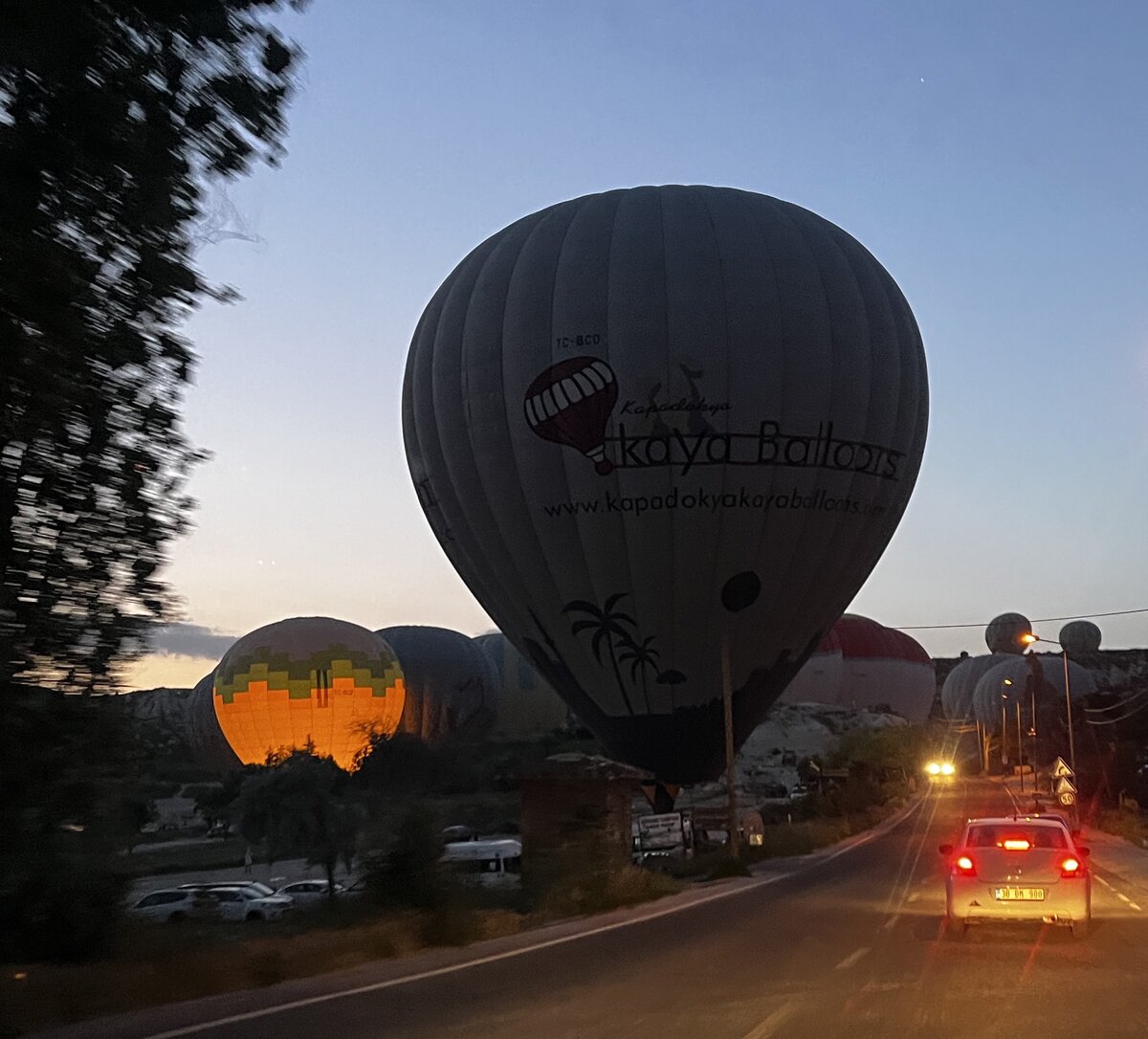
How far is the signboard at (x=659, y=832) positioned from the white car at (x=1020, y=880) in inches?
891

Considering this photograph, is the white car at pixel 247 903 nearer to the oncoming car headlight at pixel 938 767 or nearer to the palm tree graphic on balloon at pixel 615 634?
the palm tree graphic on balloon at pixel 615 634

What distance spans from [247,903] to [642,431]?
46.0 ft

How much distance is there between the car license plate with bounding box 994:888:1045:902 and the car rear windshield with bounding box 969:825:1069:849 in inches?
20.6

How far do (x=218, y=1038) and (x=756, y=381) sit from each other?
23.2m

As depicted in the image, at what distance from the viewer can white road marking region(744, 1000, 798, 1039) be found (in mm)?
10070

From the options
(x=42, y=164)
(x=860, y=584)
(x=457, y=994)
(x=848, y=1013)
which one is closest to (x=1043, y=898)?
(x=848, y=1013)

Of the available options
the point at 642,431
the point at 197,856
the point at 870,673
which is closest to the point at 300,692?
the point at 197,856

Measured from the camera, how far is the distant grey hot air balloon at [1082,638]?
151875 millimetres

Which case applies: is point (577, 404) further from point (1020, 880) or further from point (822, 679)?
point (822, 679)

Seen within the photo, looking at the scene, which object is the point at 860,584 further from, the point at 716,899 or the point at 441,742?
the point at 441,742

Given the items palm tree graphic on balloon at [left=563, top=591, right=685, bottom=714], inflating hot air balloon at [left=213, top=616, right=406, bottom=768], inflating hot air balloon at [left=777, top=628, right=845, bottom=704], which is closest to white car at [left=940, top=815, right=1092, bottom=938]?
palm tree graphic on balloon at [left=563, top=591, right=685, bottom=714]

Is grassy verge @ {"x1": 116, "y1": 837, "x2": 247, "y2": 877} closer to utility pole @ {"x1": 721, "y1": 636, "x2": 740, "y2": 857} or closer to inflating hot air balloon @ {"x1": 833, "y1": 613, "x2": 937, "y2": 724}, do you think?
utility pole @ {"x1": 721, "y1": 636, "x2": 740, "y2": 857}

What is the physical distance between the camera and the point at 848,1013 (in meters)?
11.0

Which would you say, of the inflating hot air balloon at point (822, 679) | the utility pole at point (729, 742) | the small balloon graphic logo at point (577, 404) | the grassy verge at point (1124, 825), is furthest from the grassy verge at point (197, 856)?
the inflating hot air balloon at point (822, 679)
